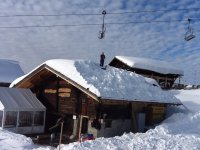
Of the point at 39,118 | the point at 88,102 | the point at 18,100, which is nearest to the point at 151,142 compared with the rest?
the point at 88,102

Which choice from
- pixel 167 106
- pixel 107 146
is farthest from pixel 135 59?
pixel 107 146

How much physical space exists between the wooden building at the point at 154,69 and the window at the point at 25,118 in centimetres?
1645

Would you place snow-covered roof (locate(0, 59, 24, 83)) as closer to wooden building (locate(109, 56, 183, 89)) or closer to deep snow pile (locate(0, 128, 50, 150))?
wooden building (locate(109, 56, 183, 89))

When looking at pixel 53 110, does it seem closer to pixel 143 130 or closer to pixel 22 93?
pixel 22 93

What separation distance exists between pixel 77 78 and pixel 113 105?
110 inches

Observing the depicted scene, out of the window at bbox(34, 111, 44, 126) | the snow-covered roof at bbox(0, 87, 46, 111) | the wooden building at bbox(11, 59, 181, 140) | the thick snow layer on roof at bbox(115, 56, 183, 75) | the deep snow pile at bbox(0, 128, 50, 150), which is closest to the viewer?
the deep snow pile at bbox(0, 128, 50, 150)

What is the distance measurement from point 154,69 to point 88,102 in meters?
17.5

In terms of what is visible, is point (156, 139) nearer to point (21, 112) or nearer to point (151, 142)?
point (151, 142)

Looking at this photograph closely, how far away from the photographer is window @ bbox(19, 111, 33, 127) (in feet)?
70.6

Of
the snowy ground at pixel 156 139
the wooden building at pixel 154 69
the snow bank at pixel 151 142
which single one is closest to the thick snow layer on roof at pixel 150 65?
the wooden building at pixel 154 69

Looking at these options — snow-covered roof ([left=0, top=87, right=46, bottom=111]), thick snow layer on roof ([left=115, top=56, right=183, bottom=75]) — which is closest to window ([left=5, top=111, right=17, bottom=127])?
snow-covered roof ([left=0, top=87, right=46, bottom=111])

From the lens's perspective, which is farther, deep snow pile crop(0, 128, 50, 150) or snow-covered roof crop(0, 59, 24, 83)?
snow-covered roof crop(0, 59, 24, 83)

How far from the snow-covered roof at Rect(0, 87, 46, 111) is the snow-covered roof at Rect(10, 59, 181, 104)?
2.77m

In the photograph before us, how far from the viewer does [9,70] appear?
144 ft
